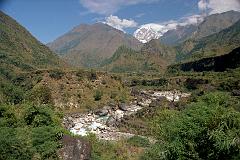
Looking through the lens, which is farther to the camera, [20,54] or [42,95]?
[20,54]

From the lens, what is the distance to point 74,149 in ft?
99.5

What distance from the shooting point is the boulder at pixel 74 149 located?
30.0 m

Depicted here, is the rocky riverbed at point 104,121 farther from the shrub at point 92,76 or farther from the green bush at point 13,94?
the shrub at point 92,76

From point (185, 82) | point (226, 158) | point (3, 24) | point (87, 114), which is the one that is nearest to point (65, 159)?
point (226, 158)

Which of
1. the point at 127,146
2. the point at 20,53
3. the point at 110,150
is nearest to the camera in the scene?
the point at 110,150

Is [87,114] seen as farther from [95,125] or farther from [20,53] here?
[20,53]

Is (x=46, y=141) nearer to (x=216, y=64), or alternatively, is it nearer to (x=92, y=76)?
(x=92, y=76)

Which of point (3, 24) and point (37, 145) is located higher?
point (3, 24)

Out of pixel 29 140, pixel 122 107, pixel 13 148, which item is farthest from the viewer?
pixel 122 107

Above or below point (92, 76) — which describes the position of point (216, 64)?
above

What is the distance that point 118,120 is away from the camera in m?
76.2

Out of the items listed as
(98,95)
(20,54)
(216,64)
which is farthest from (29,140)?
(20,54)

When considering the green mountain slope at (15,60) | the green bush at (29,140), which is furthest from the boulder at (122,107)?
the green bush at (29,140)

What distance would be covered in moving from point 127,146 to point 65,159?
1789 cm
